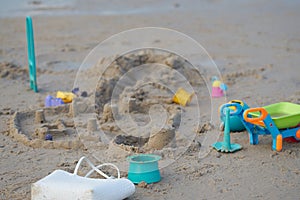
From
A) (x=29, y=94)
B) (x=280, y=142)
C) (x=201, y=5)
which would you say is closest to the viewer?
(x=280, y=142)

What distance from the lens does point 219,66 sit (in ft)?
24.4

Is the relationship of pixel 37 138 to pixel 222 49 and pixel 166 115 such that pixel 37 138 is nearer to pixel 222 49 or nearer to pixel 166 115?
pixel 166 115

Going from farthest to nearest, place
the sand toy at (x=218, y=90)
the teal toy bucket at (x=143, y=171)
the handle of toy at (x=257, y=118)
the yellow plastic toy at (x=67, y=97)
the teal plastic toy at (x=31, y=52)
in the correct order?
the teal plastic toy at (x=31, y=52) → the sand toy at (x=218, y=90) → the yellow plastic toy at (x=67, y=97) → the handle of toy at (x=257, y=118) → the teal toy bucket at (x=143, y=171)

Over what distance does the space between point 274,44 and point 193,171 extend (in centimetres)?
533

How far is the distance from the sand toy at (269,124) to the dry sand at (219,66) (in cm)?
10

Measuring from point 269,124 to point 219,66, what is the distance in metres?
3.21


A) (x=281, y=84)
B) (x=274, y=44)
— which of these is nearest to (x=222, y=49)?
(x=274, y=44)

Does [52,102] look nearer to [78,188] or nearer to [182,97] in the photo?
[182,97]

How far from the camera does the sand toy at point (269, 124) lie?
4285mm

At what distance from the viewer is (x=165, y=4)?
14047 millimetres

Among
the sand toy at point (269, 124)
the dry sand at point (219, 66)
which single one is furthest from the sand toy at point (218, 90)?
the sand toy at point (269, 124)

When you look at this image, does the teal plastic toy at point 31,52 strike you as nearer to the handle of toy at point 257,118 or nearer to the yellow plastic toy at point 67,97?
the yellow plastic toy at point 67,97

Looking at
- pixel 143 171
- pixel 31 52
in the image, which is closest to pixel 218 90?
pixel 31 52

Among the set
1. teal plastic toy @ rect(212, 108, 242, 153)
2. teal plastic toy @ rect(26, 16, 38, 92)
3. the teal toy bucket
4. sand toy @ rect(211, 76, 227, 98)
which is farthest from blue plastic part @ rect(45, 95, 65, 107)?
the teal toy bucket
